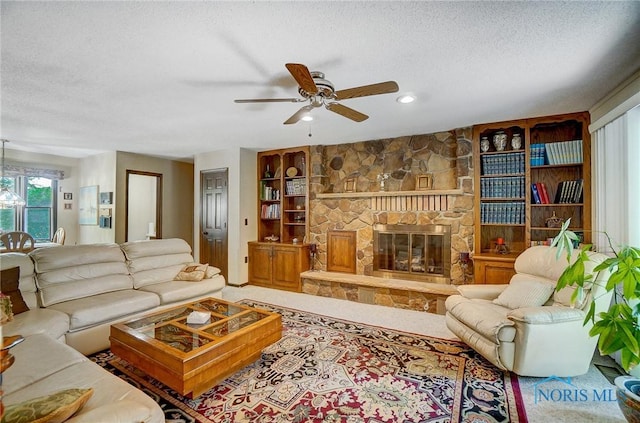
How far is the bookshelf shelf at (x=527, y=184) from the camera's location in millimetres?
3424

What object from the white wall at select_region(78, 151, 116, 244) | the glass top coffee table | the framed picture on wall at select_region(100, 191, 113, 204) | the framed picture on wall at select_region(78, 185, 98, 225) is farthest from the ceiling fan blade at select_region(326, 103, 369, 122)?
the framed picture on wall at select_region(78, 185, 98, 225)

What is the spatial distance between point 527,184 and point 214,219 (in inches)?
199

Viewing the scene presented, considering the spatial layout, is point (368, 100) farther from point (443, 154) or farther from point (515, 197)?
point (515, 197)

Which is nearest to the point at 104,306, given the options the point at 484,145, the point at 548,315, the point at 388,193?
the point at 388,193

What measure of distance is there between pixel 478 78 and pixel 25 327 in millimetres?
4161

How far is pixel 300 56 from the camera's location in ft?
6.85

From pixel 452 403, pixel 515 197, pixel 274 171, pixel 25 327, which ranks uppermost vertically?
pixel 274 171

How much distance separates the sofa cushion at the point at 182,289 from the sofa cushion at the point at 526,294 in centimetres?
327

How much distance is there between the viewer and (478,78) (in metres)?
2.45

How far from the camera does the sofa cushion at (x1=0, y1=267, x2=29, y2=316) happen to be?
8.20 feet

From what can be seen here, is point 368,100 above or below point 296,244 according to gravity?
above

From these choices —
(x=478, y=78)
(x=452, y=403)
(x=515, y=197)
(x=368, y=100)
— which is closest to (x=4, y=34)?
(x=368, y=100)

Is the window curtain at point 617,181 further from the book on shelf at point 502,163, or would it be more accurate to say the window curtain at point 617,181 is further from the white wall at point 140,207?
the white wall at point 140,207

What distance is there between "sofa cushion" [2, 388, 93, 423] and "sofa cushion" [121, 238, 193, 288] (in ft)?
8.35
